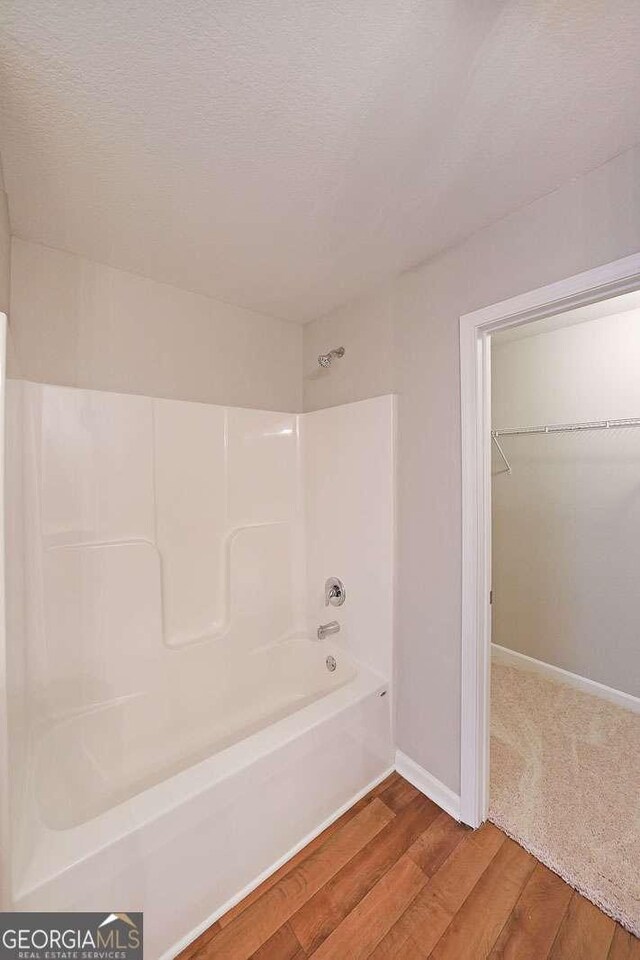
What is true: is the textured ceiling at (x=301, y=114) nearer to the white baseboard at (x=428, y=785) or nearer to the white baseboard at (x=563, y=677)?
the white baseboard at (x=428, y=785)

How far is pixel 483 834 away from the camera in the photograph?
1.52 m

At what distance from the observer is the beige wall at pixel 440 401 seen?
1288mm

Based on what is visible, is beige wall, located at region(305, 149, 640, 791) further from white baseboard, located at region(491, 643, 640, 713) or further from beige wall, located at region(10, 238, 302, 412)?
white baseboard, located at region(491, 643, 640, 713)

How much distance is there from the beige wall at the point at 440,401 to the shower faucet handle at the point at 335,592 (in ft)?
1.18

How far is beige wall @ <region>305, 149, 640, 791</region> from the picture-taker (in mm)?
1288

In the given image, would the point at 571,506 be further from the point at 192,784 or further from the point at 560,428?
the point at 192,784

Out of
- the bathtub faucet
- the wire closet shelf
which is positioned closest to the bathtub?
the bathtub faucet

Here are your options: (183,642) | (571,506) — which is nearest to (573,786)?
(571,506)

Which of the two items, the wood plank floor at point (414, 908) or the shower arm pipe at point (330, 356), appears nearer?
the wood plank floor at point (414, 908)

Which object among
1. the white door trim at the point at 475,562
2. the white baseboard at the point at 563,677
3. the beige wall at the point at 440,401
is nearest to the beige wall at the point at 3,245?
the beige wall at the point at 440,401

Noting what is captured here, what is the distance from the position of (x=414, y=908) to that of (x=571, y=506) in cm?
230

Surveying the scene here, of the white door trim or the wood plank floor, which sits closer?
the wood plank floor

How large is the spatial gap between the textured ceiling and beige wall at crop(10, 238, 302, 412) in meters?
0.19

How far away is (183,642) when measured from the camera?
6.36 feet
